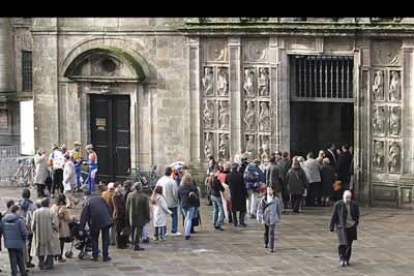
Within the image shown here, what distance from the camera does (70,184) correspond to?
77.3ft

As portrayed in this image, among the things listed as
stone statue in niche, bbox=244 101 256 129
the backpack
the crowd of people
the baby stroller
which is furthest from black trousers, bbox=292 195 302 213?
the baby stroller

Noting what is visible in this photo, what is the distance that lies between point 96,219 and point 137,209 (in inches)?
42.7

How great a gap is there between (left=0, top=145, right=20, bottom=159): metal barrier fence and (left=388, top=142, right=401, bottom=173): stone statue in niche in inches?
406

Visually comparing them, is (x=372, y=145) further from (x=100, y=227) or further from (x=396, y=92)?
(x=100, y=227)

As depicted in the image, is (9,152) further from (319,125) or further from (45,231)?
(45,231)

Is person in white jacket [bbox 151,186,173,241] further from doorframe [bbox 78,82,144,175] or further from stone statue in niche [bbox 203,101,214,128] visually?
doorframe [bbox 78,82,144,175]

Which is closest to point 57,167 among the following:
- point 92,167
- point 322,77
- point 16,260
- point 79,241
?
point 92,167

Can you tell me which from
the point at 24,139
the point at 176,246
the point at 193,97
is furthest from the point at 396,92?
the point at 24,139

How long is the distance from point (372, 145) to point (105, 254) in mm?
7805

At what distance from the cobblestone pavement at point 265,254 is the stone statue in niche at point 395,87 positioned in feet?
9.13

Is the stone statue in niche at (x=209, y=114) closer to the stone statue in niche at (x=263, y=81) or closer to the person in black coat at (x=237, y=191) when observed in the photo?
the stone statue in niche at (x=263, y=81)

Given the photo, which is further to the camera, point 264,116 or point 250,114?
point 250,114

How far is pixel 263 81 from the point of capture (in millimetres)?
23906

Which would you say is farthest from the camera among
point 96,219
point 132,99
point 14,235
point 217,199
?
point 132,99
